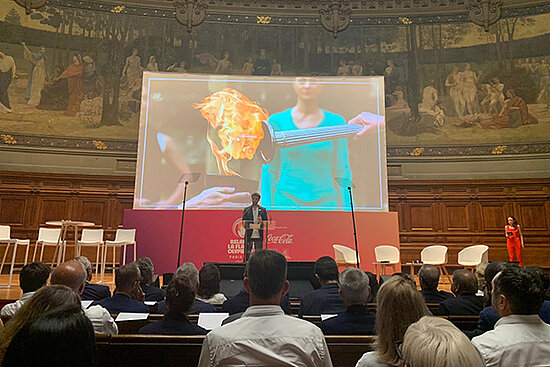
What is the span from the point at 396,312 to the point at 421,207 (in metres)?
9.85

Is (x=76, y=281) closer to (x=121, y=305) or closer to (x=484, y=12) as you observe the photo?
(x=121, y=305)

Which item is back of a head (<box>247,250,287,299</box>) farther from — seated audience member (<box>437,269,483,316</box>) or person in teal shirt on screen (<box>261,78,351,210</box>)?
person in teal shirt on screen (<box>261,78,351,210</box>)

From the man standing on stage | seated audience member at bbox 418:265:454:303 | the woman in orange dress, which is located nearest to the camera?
seated audience member at bbox 418:265:454:303

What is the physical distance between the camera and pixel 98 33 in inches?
433

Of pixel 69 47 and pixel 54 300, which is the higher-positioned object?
pixel 69 47

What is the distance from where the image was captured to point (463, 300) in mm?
3074

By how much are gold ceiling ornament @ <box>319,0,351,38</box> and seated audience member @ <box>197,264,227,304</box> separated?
9.68 metres

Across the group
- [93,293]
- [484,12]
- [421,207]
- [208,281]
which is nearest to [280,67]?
[421,207]

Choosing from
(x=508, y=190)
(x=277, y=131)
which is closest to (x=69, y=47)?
(x=277, y=131)

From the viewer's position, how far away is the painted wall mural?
10500 mm

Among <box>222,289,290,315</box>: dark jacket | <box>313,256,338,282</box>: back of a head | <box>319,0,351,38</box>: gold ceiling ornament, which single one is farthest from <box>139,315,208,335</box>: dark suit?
<box>319,0,351,38</box>: gold ceiling ornament

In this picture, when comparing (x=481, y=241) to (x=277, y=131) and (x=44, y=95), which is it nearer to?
(x=277, y=131)

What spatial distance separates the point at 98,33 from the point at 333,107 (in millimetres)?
6552

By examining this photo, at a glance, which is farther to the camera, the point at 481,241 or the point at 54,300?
the point at 481,241
